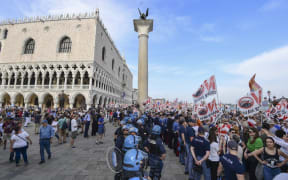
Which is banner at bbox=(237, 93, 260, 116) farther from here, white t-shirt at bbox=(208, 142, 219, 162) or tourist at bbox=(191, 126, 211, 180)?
tourist at bbox=(191, 126, 211, 180)

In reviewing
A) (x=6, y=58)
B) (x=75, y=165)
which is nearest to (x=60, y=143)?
(x=75, y=165)

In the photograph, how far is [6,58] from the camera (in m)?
32.9

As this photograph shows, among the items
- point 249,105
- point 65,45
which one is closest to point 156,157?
point 249,105

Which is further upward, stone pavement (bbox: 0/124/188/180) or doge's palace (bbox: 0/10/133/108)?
doge's palace (bbox: 0/10/133/108)

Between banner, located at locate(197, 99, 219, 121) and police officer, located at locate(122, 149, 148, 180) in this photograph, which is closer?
police officer, located at locate(122, 149, 148, 180)

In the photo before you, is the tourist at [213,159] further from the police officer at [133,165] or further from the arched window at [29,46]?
the arched window at [29,46]

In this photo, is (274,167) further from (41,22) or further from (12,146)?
(41,22)

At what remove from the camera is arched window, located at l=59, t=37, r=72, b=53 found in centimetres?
3133

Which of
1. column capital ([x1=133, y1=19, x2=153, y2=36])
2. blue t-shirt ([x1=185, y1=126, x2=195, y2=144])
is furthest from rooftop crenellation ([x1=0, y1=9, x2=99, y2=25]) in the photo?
blue t-shirt ([x1=185, y1=126, x2=195, y2=144])

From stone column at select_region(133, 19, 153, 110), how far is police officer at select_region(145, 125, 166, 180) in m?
13.4

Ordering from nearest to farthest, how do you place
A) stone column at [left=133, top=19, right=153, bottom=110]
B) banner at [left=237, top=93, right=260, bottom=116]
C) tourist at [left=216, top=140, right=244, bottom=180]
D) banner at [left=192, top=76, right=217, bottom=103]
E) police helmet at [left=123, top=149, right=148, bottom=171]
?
police helmet at [left=123, top=149, right=148, bottom=171], tourist at [left=216, top=140, right=244, bottom=180], banner at [left=237, top=93, right=260, bottom=116], banner at [left=192, top=76, right=217, bottom=103], stone column at [left=133, top=19, right=153, bottom=110]

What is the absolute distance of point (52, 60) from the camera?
1201 inches

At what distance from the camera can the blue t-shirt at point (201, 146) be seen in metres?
3.70

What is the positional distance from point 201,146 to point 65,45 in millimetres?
35155
